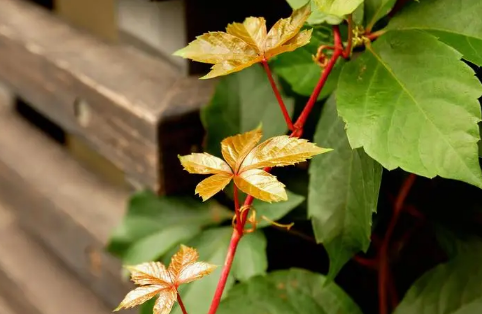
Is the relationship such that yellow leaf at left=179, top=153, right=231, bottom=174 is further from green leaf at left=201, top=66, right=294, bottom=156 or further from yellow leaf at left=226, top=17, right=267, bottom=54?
green leaf at left=201, top=66, right=294, bottom=156

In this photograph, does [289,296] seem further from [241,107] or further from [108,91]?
Result: [108,91]

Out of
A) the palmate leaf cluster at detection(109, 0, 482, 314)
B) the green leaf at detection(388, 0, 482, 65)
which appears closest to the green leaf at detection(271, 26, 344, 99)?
the palmate leaf cluster at detection(109, 0, 482, 314)

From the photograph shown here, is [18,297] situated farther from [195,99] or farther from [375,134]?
[375,134]

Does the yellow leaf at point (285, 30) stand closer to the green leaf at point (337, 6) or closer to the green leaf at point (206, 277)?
the green leaf at point (337, 6)

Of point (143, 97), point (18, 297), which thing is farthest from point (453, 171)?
point (18, 297)

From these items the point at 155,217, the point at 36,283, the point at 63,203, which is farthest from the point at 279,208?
the point at 36,283

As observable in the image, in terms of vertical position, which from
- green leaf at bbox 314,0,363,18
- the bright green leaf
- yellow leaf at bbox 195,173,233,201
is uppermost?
green leaf at bbox 314,0,363,18

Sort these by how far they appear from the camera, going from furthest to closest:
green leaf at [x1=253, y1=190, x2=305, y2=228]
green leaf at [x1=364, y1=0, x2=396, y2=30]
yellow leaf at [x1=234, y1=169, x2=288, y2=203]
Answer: green leaf at [x1=253, y1=190, x2=305, y2=228] → green leaf at [x1=364, y1=0, x2=396, y2=30] → yellow leaf at [x1=234, y1=169, x2=288, y2=203]

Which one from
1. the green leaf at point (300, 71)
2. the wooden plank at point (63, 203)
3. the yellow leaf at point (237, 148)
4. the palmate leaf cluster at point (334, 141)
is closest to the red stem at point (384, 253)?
the palmate leaf cluster at point (334, 141)
